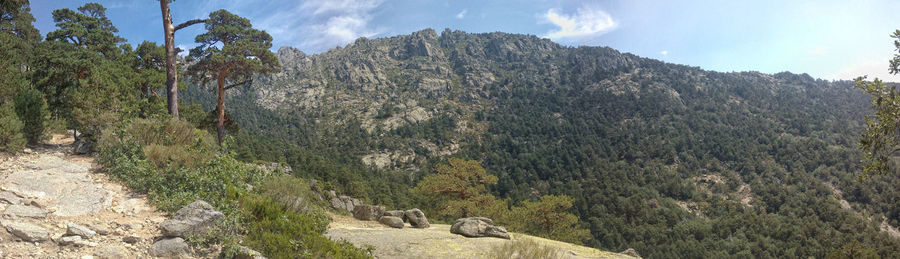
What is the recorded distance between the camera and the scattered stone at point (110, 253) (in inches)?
176

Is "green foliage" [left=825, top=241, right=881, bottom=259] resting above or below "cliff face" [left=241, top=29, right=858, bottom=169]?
below

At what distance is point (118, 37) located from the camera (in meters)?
23.5

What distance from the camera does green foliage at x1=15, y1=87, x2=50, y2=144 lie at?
32.9 feet

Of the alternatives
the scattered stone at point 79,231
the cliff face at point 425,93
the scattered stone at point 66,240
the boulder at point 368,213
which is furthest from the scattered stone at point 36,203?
the cliff face at point 425,93

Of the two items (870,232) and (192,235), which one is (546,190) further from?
(192,235)

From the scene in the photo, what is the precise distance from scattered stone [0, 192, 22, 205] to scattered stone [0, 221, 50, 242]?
1.17 meters

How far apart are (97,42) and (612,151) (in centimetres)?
14519

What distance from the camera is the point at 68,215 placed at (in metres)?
→ 5.33

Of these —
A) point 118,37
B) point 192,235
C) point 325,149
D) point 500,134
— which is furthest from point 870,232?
point 325,149

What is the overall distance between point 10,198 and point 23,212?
0.68 m

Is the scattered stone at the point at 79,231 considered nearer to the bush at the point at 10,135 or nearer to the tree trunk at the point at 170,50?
the bush at the point at 10,135

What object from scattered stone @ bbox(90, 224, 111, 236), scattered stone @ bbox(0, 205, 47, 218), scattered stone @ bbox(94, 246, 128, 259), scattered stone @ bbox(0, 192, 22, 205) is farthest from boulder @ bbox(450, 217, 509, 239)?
scattered stone @ bbox(0, 192, 22, 205)

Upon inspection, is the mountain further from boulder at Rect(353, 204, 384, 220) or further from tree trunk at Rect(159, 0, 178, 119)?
tree trunk at Rect(159, 0, 178, 119)


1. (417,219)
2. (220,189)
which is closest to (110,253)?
(220,189)
